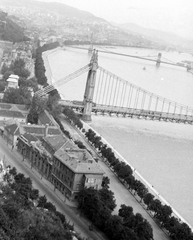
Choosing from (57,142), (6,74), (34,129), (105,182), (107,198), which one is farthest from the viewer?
(6,74)

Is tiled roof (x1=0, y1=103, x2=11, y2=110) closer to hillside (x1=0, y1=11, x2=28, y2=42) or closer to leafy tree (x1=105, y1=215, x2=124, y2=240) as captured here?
leafy tree (x1=105, y1=215, x2=124, y2=240)

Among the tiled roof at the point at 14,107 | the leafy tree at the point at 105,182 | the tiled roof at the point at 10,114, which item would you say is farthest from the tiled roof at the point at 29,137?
the tiled roof at the point at 14,107

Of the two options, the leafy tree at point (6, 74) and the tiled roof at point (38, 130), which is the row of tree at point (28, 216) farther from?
the leafy tree at point (6, 74)

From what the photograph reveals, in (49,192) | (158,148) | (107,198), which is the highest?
(107,198)

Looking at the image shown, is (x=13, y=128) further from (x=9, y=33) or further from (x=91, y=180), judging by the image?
(x=9, y=33)

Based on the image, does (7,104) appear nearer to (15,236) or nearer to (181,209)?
(181,209)

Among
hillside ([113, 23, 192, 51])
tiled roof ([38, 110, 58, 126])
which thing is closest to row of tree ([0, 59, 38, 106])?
tiled roof ([38, 110, 58, 126])

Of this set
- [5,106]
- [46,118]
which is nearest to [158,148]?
[46,118]
